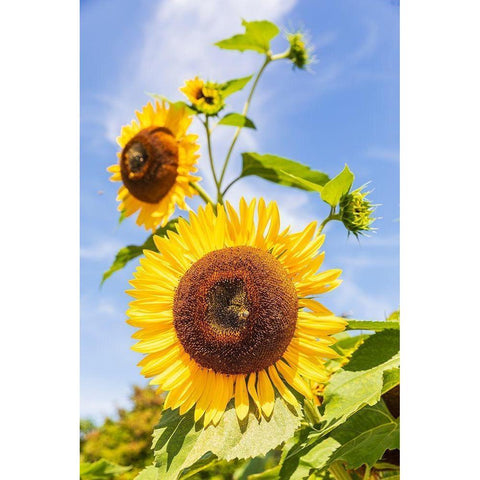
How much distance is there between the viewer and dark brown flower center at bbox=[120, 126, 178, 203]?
5.46 feet

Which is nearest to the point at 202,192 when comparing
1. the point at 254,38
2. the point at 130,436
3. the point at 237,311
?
the point at 254,38


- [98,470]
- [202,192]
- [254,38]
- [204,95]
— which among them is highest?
[254,38]

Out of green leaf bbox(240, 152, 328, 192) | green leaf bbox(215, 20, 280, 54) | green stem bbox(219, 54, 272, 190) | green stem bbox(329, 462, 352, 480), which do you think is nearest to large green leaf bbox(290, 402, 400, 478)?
green stem bbox(329, 462, 352, 480)

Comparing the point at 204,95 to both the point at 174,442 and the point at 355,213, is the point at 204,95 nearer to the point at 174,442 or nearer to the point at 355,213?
the point at 355,213

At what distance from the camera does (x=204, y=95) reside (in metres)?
1.60

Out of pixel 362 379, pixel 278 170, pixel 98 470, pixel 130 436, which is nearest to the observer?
pixel 362 379

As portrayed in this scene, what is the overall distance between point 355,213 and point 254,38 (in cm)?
88

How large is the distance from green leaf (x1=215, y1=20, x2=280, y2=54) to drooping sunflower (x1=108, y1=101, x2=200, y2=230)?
0.89ft

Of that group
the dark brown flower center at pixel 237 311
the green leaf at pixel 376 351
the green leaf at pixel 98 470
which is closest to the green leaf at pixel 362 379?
the green leaf at pixel 376 351
